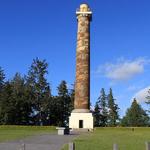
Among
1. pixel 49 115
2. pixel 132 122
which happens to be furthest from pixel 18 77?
pixel 132 122

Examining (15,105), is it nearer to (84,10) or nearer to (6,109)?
(6,109)

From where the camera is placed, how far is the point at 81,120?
2146 inches

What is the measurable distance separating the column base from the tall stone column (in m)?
0.60

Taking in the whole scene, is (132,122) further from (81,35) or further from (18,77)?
(81,35)

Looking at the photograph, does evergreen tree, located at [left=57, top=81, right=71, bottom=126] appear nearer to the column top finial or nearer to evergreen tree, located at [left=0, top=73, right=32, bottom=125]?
evergreen tree, located at [left=0, top=73, right=32, bottom=125]

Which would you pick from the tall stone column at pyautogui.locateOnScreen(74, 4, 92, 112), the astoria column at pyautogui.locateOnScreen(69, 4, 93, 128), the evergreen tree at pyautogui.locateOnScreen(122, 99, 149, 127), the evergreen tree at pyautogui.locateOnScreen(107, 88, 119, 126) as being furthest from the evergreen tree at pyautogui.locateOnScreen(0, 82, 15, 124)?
the evergreen tree at pyautogui.locateOnScreen(122, 99, 149, 127)

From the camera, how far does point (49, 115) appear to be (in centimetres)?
7725

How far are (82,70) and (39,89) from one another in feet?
81.1

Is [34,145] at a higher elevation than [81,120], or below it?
below

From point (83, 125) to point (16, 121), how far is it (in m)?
22.6

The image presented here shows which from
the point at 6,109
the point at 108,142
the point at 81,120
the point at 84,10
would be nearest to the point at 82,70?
the point at 81,120

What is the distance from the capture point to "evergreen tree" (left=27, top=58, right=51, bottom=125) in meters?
75.8

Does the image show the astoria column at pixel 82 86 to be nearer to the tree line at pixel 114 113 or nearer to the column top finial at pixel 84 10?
the column top finial at pixel 84 10

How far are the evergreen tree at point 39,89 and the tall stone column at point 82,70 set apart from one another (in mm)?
21587
